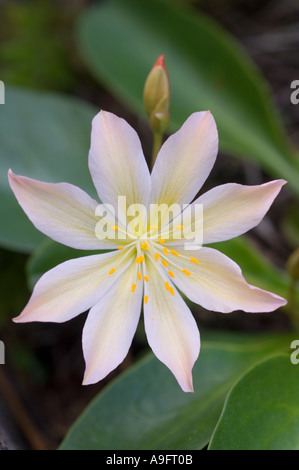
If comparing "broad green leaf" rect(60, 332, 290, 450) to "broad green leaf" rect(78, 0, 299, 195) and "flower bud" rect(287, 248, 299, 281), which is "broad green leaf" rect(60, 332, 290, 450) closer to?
"flower bud" rect(287, 248, 299, 281)

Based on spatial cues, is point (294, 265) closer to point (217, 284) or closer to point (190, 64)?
point (217, 284)

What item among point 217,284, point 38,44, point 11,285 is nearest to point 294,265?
point 217,284

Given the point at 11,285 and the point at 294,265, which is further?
the point at 11,285

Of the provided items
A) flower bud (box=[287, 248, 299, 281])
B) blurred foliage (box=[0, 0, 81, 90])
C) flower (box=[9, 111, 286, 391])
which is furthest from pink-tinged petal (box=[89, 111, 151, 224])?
blurred foliage (box=[0, 0, 81, 90])

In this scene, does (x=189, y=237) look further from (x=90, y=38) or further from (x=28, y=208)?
(x=90, y=38)

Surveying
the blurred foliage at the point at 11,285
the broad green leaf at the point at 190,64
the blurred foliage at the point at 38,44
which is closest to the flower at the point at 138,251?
the blurred foliage at the point at 11,285

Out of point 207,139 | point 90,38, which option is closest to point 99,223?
point 207,139
